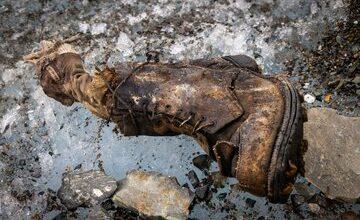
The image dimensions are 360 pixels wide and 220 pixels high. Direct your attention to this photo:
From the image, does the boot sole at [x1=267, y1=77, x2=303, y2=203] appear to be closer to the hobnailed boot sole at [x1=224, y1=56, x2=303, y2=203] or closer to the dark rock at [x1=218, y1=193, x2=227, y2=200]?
the hobnailed boot sole at [x1=224, y1=56, x2=303, y2=203]

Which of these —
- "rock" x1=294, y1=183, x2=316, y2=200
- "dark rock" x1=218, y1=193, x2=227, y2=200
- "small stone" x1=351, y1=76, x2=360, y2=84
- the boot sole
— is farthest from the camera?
"small stone" x1=351, y1=76, x2=360, y2=84

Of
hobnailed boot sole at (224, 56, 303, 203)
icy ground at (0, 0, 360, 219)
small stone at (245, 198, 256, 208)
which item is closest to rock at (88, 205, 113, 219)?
icy ground at (0, 0, 360, 219)

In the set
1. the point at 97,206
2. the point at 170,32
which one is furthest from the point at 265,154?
the point at 170,32

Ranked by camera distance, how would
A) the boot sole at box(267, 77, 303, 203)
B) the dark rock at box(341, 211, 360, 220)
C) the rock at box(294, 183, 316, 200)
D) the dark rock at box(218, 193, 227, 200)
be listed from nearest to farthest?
the boot sole at box(267, 77, 303, 203) < the dark rock at box(341, 211, 360, 220) < the rock at box(294, 183, 316, 200) < the dark rock at box(218, 193, 227, 200)

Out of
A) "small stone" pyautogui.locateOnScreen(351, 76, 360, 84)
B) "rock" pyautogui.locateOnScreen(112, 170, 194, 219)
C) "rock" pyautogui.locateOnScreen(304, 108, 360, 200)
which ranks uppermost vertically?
"small stone" pyautogui.locateOnScreen(351, 76, 360, 84)

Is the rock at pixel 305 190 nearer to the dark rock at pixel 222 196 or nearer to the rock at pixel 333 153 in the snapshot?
the rock at pixel 333 153
